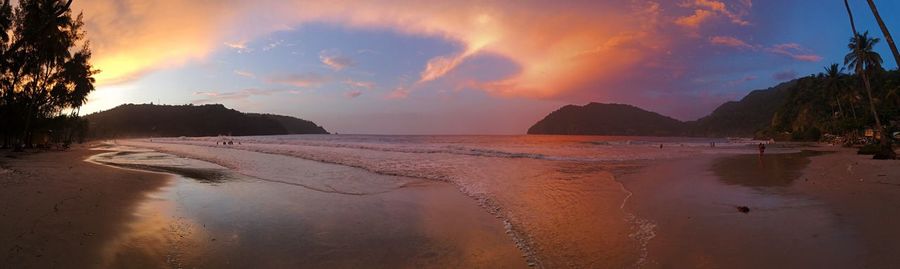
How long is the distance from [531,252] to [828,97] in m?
98.6

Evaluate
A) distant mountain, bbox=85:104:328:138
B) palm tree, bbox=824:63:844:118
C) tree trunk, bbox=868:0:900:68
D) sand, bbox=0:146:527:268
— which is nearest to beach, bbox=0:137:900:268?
sand, bbox=0:146:527:268

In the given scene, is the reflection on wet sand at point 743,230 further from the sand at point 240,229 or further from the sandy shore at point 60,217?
the sandy shore at point 60,217

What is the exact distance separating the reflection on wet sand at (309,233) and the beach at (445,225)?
31 millimetres

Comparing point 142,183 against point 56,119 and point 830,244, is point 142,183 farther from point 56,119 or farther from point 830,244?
point 56,119

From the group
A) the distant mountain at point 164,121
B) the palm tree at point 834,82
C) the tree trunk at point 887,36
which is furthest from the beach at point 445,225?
the distant mountain at point 164,121

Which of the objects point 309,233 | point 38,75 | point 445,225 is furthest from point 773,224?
point 38,75

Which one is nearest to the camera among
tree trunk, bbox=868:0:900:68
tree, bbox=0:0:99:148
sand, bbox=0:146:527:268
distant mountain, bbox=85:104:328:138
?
sand, bbox=0:146:527:268

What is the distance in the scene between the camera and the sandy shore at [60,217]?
530cm

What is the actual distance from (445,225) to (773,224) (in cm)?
634

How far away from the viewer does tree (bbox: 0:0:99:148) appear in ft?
87.1

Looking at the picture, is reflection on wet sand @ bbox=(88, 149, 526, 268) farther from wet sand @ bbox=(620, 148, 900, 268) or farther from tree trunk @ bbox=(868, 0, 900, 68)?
tree trunk @ bbox=(868, 0, 900, 68)

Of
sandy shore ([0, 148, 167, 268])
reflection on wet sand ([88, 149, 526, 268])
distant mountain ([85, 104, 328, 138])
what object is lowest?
reflection on wet sand ([88, 149, 526, 268])

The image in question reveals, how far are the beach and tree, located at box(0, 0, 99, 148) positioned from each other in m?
21.3

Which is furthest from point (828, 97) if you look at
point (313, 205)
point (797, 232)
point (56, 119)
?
point (56, 119)
